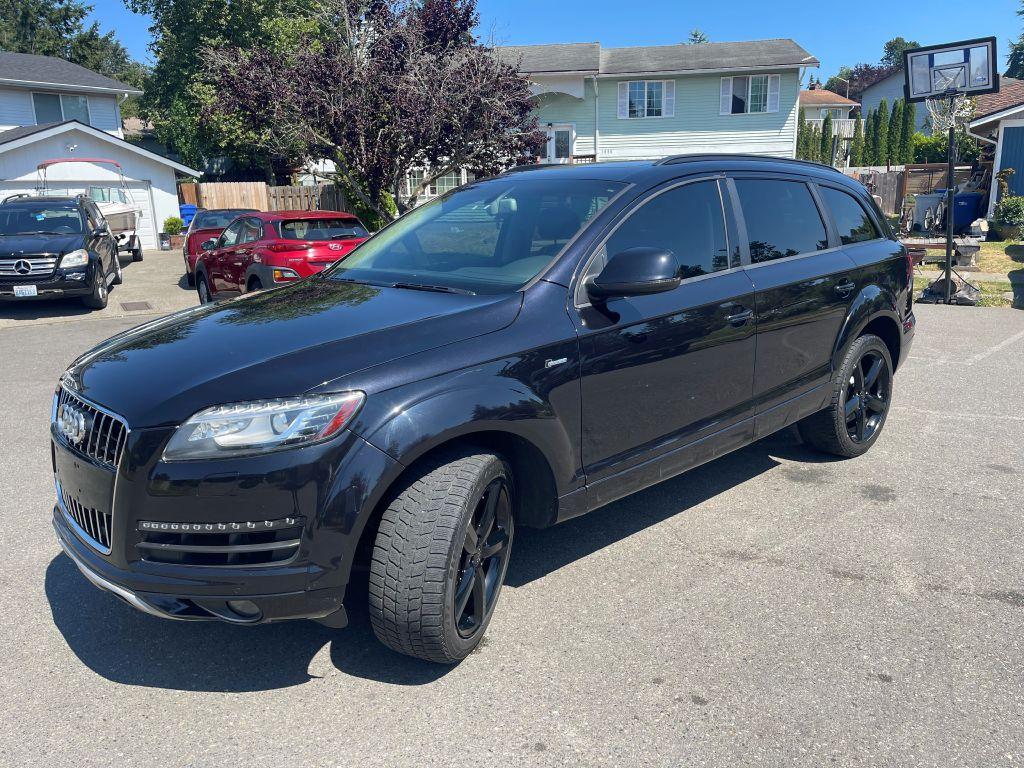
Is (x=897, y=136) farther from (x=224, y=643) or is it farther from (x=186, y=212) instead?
(x=224, y=643)

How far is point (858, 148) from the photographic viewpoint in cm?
4591

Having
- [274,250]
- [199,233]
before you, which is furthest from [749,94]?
[274,250]

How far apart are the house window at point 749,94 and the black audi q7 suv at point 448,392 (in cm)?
2780

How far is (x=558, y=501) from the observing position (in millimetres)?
3373

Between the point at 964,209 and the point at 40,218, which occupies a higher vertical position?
the point at 40,218

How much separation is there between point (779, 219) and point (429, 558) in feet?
9.53

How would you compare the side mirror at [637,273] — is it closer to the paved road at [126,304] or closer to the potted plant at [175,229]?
the paved road at [126,304]

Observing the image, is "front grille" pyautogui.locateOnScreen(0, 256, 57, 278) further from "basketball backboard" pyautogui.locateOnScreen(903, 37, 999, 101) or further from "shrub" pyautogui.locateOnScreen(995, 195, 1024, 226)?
"shrub" pyautogui.locateOnScreen(995, 195, 1024, 226)

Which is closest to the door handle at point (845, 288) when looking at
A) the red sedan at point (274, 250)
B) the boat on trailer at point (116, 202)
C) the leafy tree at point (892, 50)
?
the red sedan at point (274, 250)

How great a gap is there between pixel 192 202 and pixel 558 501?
30608mm

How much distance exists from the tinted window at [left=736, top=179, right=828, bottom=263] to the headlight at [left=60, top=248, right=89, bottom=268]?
36.5 ft

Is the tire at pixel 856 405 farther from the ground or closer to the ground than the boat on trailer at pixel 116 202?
closer to the ground

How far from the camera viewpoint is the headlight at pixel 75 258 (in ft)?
40.4

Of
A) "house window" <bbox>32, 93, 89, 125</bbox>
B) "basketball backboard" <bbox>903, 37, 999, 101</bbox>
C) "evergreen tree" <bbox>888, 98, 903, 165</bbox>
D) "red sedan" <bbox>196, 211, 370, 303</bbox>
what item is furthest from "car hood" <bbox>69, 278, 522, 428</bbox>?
"evergreen tree" <bbox>888, 98, 903, 165</bbox>
